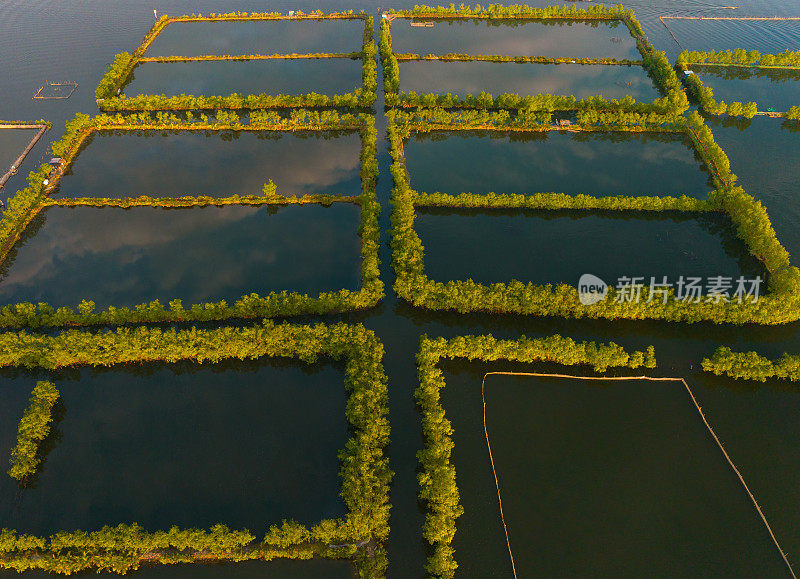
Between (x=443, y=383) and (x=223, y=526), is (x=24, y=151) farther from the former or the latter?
(x=443, y=383)

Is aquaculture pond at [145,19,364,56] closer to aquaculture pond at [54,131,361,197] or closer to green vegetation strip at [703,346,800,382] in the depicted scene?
aquaculture pond at [54,131,361,197]

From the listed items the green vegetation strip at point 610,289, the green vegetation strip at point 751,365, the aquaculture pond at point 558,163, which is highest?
the aquaculture pond at point 558,163

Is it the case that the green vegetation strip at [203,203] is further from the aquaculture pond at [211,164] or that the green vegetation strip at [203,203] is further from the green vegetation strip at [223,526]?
the green vegetation strip at [223,526]

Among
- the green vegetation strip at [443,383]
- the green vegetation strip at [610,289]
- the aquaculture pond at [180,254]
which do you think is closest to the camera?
the green vegetation strip at [443,383]

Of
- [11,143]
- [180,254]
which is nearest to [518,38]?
[180,254]

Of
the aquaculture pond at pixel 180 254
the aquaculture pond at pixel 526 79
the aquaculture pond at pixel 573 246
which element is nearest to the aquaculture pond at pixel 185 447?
the aquaculture pond at pixel 180 254

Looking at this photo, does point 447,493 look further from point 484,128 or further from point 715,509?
point 484,128
